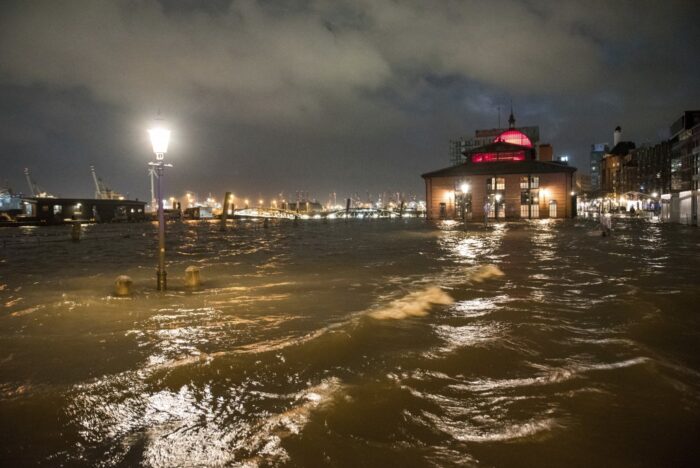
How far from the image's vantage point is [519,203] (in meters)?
69.2

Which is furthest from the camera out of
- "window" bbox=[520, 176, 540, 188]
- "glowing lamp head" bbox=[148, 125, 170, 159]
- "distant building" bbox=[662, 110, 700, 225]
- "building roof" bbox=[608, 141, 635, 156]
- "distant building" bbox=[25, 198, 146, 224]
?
"building roof" bbox=[608, 141, 635, 156]

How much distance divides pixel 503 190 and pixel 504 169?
3.21 m

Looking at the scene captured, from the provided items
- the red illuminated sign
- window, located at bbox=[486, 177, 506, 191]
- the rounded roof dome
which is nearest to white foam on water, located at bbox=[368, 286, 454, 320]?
window, located at bbox=[486, 177, 506, 191]

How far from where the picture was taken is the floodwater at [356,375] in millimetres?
4254

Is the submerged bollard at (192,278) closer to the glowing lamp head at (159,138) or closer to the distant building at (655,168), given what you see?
the glowing lamp head at (159,138)

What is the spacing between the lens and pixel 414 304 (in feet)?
33.5

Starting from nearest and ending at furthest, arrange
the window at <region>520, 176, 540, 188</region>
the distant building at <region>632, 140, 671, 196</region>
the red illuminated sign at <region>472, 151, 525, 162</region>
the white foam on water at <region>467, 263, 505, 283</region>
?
the white foam on water at <region>467, 263, 505, 283</region>, the window at <region>520, 176, 540, 188</region>, the red illuminated sign at <region>472, 151, 525, 162</region>, the distant building at <region>632, 140, 671, 196</region>

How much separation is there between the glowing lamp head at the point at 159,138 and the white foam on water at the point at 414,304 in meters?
7.33

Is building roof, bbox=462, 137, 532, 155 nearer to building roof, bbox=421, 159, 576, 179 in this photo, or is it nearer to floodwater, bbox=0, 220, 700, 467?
building roof, bbox=421, 159, 576, 179

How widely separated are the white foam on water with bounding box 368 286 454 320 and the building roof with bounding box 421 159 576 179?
61401 mm

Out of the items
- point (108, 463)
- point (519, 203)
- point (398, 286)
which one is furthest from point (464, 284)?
point (519, 203)

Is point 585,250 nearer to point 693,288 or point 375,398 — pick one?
point 693,288

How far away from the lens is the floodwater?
425 centimetres

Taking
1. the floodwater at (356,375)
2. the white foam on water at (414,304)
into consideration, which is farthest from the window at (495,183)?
the white foam on water at (414,304)
